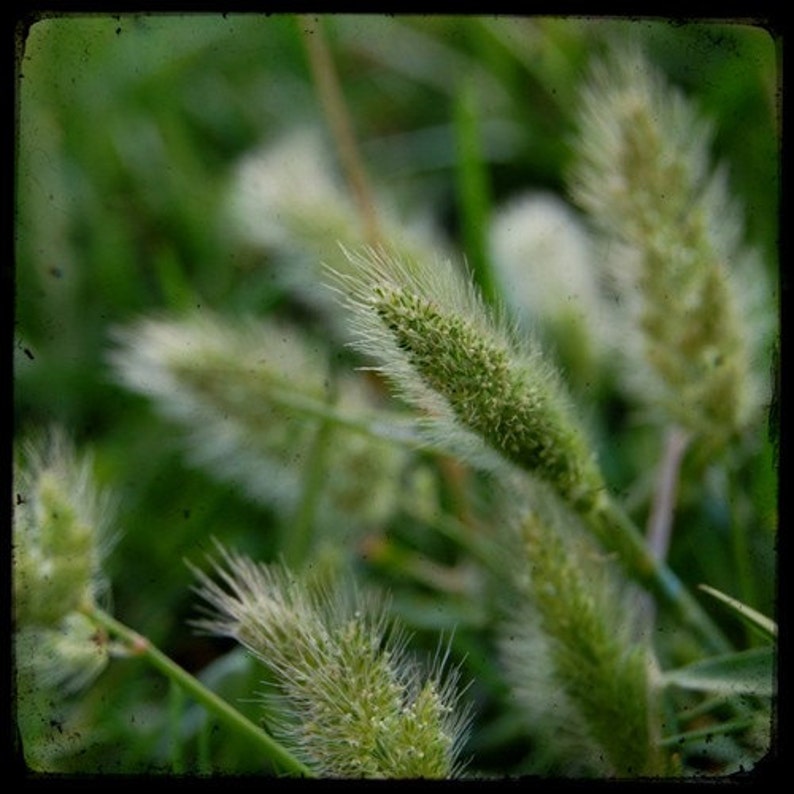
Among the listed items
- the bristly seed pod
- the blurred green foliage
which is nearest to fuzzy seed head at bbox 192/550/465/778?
the bristly seed pod

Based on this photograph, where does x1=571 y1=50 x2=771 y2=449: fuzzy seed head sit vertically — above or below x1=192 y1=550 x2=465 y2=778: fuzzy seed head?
above

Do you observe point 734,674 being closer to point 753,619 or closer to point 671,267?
point 753,619

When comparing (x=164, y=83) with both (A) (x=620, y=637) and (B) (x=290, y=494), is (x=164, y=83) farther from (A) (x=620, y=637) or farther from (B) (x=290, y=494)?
(A) (x=620, y=637)

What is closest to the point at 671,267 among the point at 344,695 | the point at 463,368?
the point at 463,368

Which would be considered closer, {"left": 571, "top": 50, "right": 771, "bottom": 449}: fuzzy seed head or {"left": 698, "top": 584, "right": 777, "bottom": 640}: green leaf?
{"left": 698, "top": 584, "right": 777, "bottom": 640}: green leaf

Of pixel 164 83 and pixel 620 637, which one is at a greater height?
pixel 164 83

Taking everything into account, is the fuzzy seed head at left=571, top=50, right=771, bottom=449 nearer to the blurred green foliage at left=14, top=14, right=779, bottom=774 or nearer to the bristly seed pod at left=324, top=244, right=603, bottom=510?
the blurred green foliage at left=14, top=14, right=779, bottom=774

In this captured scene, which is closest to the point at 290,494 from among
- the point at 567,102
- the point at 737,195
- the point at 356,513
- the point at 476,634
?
the point at 356,513

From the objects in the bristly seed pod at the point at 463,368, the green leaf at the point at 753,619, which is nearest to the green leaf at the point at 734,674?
the green leaf at the point at 753,619
